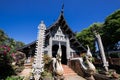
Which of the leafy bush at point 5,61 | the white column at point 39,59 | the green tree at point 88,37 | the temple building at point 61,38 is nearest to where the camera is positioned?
the white column at point 39,59

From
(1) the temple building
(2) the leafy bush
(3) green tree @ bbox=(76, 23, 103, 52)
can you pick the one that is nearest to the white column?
(2) the leafy bush

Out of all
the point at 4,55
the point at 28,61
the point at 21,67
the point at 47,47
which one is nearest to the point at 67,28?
the point at 47,47

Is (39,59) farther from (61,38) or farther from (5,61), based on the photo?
(61,38)

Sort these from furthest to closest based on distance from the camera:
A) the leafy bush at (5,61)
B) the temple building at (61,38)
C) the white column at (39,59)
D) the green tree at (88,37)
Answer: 1. the green tree at (88,37)
2. the temple building at (61,38)
3. the leafy bush at (5,61)
4. the white column at (39,59)

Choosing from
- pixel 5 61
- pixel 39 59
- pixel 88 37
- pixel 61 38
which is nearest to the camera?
pixel 39 59

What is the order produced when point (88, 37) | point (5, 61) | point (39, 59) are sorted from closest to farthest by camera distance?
point (39, 59), point (5, 61), point (88, 37)

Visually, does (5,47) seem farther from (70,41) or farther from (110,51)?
(110,51)

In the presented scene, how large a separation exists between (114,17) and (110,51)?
7.60m

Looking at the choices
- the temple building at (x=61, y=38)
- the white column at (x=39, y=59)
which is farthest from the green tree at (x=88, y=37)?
the white column at (x=39, y=59)

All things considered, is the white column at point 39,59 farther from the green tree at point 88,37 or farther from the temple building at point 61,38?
the green tree at point 88,37

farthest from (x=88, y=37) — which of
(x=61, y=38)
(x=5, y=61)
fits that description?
(x=5, y=61)

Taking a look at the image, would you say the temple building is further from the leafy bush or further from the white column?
the white column

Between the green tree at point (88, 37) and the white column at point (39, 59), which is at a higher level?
the green tree at point (88, 37)

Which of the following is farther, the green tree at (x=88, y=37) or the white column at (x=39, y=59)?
the green tree at (x=88, y=37)
